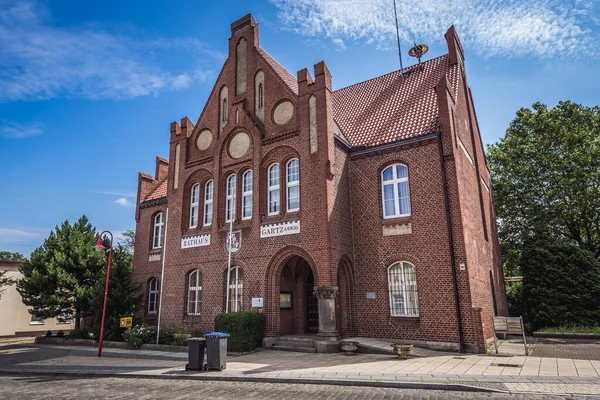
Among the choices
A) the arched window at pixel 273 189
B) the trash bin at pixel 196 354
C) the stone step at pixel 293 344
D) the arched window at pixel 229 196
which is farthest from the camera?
the arched window at pixel 229 196

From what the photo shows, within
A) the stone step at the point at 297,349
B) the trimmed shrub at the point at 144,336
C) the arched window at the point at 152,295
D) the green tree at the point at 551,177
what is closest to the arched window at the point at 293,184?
the stone step at the point at 297,349

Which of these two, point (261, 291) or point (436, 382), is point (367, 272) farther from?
point (436, 382)

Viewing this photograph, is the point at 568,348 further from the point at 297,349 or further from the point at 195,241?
the point at 195,241

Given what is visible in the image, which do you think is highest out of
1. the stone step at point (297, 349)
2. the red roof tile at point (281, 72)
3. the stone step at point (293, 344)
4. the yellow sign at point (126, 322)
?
the red roof tile at point (281, 72)

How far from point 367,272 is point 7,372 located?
1241 cm

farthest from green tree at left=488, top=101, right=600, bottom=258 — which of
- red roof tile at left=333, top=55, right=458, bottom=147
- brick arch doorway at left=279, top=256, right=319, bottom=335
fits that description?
brick arch doorway at left=279, top=256, right=319, bottom=335

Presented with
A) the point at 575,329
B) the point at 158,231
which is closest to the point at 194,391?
the point at 158,231

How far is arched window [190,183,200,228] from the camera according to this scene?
1974 centimetres

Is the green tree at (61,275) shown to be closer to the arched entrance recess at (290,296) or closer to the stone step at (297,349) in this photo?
the arched entrance recess at (290,296)

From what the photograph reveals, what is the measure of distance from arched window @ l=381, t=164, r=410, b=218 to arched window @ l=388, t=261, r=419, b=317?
2.08 m

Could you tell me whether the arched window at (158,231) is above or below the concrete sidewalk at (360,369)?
above

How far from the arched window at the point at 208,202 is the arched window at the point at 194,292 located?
2480mm

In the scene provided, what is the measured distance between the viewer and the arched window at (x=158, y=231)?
2296 centimetres

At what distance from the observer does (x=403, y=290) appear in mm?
14602
